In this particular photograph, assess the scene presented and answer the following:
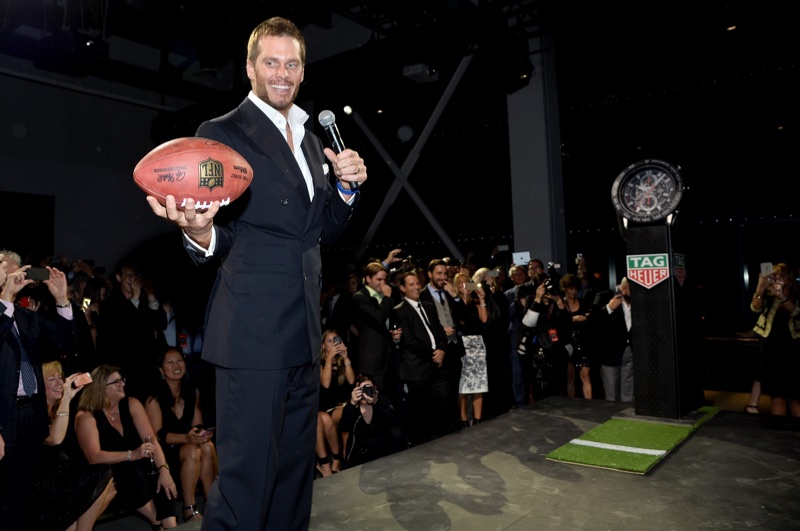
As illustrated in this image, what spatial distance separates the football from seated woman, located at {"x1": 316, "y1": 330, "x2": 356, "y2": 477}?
2.98m

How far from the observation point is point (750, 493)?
91.4 inches

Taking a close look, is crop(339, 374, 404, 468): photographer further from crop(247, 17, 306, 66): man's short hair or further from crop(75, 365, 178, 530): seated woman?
crop(247, 17, 306, 66): man's short hair

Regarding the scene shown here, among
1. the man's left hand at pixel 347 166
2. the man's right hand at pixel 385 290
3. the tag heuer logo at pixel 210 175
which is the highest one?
the man's left hand at pixel 347 166

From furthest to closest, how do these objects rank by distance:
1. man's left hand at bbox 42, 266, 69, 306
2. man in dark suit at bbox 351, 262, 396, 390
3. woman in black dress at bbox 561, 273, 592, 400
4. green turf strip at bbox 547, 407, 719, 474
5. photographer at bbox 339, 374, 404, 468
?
1. woman in black dress at bbox 561, 273, 592, 400
2. man in dark suit at bbox 351, 262, 396, 390
3. photographer at bbox 339, 374, 404, 468
4. man's left hand at bbox 42, 266, 69, 306
5. green turf strip at bbox 547, 407, 719, 474

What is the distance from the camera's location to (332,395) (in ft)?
15.1

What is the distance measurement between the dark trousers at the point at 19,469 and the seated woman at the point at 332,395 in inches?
76.1

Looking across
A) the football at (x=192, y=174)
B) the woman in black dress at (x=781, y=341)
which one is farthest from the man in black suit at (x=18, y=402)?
the woman in black dress at (x=781, y=341)

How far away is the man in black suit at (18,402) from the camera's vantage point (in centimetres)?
253

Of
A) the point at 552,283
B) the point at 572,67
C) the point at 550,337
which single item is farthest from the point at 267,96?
the point at 572,67

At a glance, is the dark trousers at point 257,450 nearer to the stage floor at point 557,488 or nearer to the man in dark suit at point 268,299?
the man in dark suit at point 268,299

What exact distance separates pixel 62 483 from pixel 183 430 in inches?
42.0

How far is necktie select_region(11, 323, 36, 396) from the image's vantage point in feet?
8.75

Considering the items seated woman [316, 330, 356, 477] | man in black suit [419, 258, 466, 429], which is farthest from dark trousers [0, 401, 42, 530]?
man in black suit [419, 258, 466, 429]

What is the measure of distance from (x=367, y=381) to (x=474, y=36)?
456cm
